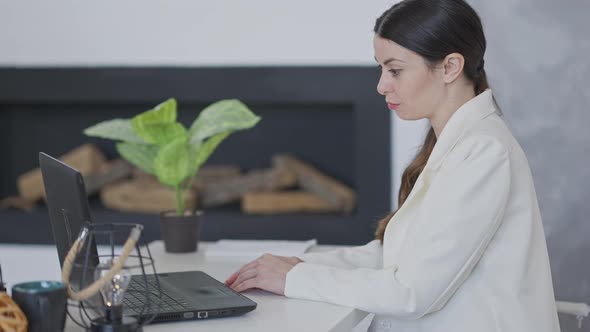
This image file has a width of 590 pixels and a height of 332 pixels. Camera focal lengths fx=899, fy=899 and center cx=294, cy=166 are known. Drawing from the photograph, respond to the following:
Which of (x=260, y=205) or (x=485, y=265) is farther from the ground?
(x=485, y=265)

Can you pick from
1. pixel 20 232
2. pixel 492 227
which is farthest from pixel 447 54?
pixel 20 232

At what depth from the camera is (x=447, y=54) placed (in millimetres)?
1707

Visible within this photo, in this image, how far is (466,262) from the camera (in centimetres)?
154

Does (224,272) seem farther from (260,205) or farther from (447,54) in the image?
(260,205)

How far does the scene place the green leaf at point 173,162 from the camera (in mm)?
2223

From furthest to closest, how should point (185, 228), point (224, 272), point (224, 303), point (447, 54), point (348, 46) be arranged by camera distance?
point (348, 46), point (185, 228), point (224, 272), point (447, 54), point (224, 303)

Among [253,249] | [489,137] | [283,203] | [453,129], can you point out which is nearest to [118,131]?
[253,249]

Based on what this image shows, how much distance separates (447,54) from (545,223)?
128 centimetres

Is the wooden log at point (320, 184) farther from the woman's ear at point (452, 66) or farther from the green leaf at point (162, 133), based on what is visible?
the woman's ear at point (452, 66)

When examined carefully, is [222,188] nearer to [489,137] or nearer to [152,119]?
[152,119]

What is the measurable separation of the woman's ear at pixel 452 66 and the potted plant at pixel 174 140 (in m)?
0.60

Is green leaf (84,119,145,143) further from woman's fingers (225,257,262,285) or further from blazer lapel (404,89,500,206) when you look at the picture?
blazer lapel (404,89,500,206)

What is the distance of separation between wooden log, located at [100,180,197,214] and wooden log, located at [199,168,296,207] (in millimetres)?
72

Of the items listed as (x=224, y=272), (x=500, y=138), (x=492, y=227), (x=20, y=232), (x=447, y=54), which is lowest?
(x=20, y=232)
